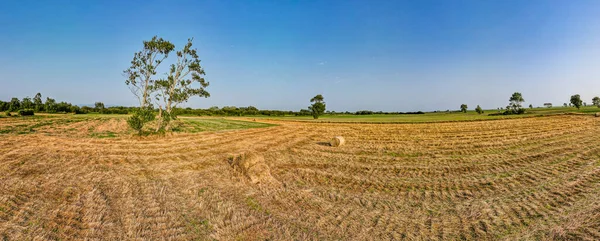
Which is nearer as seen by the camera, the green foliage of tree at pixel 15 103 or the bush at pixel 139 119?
the bush at pixel 139 119

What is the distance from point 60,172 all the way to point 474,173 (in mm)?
18216

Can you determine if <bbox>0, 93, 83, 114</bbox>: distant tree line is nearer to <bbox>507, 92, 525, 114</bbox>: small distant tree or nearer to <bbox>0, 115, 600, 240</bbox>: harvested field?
<bbox>0, 115, 600, 240</bbox>: harvested field

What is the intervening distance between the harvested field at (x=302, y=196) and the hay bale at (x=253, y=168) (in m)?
0.37

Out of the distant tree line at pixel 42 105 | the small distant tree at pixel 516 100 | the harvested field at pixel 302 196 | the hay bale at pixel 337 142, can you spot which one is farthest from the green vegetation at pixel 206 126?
the small distant tree at pixel 516 100

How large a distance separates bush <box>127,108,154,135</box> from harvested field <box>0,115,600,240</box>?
644 centimetres

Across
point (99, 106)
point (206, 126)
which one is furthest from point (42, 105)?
point (206, 126)

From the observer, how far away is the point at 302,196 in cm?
857

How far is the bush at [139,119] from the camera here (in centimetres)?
2148

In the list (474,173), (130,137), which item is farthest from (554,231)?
(130,137)

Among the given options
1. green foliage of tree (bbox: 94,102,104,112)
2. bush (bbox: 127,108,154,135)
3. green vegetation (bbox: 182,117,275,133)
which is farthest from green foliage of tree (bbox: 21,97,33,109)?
bush (bbox: 127,108,154,135)

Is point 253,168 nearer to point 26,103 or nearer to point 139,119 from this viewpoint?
point 139,119

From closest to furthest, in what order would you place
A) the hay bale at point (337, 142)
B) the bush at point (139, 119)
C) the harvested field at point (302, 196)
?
the harvested field at point (302, 196)
the hay bale at point (337, 142)
the bush at point (139, 119)

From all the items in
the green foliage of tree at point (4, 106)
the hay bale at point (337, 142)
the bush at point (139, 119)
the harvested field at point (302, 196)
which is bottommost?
the harvested field at point (302, 196)

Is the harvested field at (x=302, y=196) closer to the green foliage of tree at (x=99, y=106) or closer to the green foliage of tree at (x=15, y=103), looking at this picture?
the green foliage of tree at (x=15, y=103)
